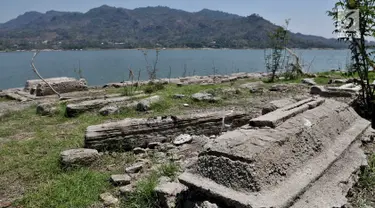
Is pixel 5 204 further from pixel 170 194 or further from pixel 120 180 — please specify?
pixel 170 194

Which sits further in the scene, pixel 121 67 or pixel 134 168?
pixel 121 67

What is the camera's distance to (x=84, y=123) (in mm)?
7426

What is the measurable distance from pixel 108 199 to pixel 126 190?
0.24m

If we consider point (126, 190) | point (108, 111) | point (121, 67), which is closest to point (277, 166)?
point (126, 190)

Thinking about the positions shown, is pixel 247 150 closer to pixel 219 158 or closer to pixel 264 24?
pixel 219 158

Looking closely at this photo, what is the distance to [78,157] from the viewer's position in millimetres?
4914

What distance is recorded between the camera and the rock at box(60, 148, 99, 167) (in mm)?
4832

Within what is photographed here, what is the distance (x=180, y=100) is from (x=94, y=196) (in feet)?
17.6

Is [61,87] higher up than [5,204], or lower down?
higher up

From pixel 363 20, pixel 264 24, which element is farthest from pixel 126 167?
pixel 264 24

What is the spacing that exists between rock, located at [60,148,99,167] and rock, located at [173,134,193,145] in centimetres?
141

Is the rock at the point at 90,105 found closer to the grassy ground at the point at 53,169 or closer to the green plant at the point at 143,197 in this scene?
the grassy ground at the point at 53,169

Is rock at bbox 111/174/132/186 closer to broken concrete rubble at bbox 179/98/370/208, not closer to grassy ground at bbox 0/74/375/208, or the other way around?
grassy ground at bbox 0/74/375/208

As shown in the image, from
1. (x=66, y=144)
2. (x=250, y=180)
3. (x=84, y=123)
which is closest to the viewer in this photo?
(x=250, y=180)
